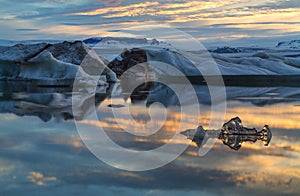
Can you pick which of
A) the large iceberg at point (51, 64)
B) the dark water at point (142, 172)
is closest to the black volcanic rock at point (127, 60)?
the large iceberg at point (51, 64)

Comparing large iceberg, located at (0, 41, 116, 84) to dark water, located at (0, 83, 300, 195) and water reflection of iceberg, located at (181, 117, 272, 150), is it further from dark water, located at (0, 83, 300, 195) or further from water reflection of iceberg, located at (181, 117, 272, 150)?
water reflection of iceberg, located at (181, 117, 272, 150)

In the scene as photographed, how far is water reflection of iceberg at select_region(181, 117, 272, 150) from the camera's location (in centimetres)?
593

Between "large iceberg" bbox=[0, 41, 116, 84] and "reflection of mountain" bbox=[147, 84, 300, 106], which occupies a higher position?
"large iceberg" bbox=[0, 41, 116, 84]

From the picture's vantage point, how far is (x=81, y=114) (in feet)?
27.7

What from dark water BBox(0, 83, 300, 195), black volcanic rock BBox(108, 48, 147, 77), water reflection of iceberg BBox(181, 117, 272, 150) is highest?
black volcanic rock BBox(108, 48, 147, 77)

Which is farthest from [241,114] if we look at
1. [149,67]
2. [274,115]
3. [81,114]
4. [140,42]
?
[140,42]

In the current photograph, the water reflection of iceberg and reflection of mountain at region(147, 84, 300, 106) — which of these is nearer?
the water reflection of iceberg

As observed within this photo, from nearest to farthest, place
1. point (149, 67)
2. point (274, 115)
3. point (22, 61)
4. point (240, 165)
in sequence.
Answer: point (240, 165) < point (274, 115) < point (22, 61) < point (149, 67)

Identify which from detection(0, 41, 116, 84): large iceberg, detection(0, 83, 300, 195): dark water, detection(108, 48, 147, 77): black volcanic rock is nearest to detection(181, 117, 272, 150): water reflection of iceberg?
detection(0, 83, 300, 195): dark water

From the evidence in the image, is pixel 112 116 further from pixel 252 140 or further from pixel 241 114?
pixel 252 140

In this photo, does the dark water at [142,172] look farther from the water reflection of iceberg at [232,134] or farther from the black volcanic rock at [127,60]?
the black volcanic rock at [127,60]

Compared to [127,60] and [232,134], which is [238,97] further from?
[127,60]

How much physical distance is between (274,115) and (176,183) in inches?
189

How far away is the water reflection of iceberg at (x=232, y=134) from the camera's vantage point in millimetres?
5926
